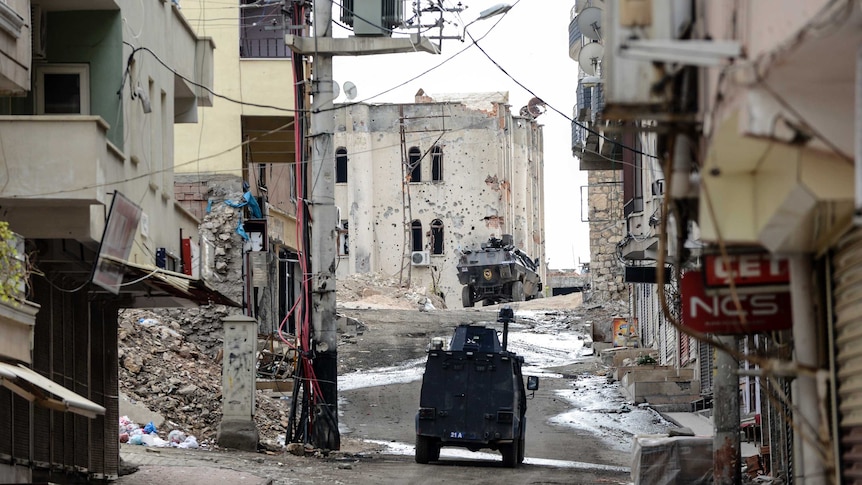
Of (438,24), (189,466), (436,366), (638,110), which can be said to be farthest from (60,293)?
(638,110)

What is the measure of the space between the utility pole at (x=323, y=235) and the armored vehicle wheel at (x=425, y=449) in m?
1.98

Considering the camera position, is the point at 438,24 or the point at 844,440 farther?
the point at 438,24

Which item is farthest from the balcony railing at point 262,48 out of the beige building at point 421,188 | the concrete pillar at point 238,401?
the beige building at point 421,188

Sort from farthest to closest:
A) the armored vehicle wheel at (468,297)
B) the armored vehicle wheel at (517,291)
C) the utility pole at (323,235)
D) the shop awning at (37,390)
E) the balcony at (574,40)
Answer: the armored vehicle wheel at (468,297) < the armored vehicle wheel at (517,291) < the balcony at (574,40) < the utility pole at (323,235) < the shop awning at (37,390)

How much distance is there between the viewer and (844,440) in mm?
9008

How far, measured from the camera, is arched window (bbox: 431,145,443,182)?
69562 mm

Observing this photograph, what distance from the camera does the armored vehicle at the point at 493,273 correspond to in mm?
56312

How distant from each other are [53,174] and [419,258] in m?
53.1

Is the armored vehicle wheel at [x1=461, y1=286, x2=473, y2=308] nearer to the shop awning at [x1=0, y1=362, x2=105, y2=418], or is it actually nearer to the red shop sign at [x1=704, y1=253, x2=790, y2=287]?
the shop awning at [x1=0, y1=362, x2=105, y2=418]

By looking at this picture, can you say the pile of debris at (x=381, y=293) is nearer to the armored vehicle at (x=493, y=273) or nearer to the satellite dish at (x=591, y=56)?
the armored vehicle at (x=493, y=273)

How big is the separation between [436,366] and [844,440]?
607 inches

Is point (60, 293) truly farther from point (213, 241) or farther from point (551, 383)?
point (551, 383)

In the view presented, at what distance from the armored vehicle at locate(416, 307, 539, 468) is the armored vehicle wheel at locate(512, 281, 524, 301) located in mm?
33098

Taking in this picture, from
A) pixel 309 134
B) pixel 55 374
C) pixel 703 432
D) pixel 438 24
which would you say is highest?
pixel 438 24
